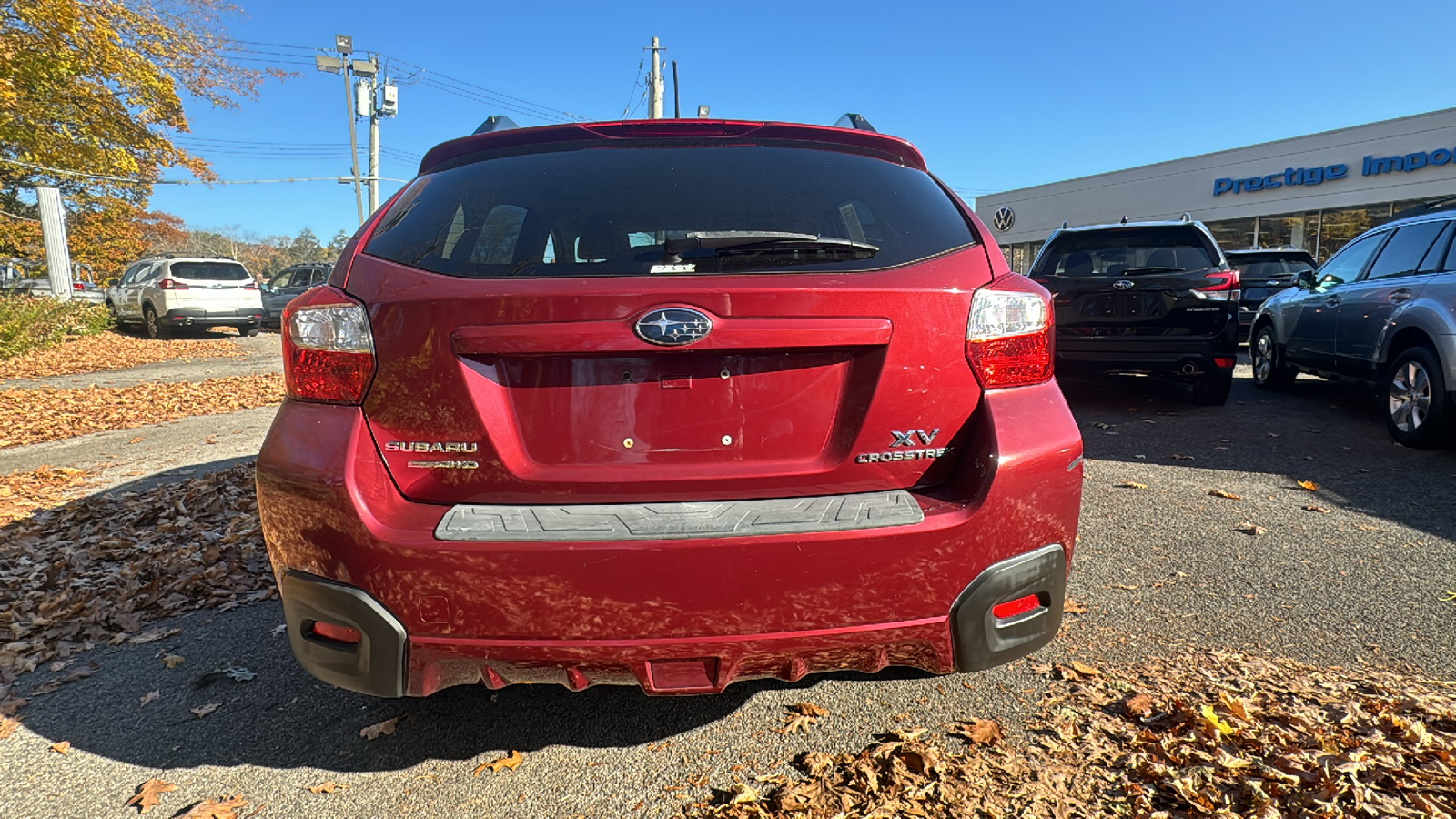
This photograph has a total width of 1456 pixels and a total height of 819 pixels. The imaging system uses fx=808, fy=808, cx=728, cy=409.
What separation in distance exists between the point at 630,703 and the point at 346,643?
1.00m

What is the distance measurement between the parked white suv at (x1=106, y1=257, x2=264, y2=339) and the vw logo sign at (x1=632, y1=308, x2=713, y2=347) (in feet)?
68.9

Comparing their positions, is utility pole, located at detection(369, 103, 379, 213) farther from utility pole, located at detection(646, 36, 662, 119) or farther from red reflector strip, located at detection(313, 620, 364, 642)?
red reflector strip, located at detection(313, 620, 364, 642)

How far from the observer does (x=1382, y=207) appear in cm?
2172

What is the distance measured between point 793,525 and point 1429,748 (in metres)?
1.93

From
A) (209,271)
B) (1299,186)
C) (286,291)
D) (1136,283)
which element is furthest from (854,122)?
(1299,186)

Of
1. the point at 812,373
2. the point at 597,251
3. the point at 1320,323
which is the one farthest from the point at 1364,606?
the point at 1320,323

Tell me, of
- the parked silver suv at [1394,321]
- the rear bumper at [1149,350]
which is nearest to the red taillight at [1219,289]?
the rear bumper at [1149,350]

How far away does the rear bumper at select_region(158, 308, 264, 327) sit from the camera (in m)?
18.7

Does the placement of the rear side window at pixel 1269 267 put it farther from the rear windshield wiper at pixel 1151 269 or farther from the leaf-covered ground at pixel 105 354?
the leaf-covered ground at pixel 105 354

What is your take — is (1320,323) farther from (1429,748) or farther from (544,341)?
(544,341)

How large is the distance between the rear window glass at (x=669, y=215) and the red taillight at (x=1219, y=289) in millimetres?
5913

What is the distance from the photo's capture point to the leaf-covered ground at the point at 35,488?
4.87 m

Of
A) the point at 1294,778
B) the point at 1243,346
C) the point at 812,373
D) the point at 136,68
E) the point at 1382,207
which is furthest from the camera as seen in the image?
the point at 1382,207

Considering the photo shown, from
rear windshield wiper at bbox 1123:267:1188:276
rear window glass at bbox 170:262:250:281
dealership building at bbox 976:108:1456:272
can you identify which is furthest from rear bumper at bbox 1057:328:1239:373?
rear window glass at bbox 170:262:250:281
